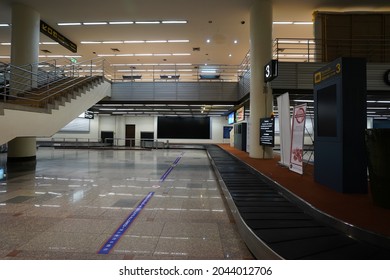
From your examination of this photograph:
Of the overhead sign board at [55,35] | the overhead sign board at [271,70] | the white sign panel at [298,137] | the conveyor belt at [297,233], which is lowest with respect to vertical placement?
the conveyor belt at [297,233]

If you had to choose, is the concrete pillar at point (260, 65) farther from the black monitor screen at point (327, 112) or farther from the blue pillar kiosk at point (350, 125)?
the blue pillar kiosk at point (350, 125)

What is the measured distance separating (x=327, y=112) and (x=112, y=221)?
432 cm

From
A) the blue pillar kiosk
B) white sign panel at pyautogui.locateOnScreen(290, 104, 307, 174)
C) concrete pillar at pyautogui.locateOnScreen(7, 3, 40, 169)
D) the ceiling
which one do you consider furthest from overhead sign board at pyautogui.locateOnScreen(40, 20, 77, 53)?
the blue pillar kiosk

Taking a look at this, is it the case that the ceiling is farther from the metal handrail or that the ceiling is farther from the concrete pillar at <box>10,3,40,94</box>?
the metal handrail

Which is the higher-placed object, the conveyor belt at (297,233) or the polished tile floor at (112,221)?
the conveyor belt at (297,233)

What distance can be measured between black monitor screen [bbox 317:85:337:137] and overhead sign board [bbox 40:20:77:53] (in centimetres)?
1338

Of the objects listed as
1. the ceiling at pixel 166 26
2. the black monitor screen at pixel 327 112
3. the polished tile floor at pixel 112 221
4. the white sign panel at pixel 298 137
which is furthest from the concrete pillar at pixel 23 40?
the black monitor screen at pixel 327 112

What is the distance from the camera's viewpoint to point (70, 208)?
4828 mm

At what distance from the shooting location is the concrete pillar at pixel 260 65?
393 inches

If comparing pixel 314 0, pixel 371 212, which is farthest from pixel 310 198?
pixel 314 0

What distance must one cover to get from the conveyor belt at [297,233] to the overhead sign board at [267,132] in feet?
14.9

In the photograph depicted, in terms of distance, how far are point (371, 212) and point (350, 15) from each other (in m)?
10.8

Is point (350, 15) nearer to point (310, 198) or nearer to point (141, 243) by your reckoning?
point (310, 198)
